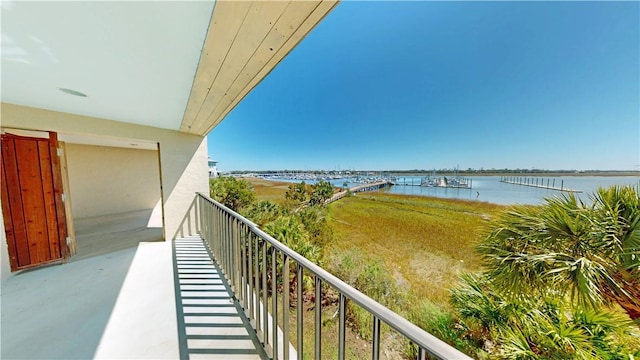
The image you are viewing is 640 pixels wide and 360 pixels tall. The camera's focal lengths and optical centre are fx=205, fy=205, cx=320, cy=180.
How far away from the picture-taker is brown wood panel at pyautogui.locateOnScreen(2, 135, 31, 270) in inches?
98.6

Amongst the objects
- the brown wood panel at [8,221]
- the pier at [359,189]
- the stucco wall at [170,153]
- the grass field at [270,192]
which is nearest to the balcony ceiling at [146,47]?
the stucco wall at [170,153]

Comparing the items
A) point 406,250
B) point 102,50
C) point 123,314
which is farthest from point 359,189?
point 102,50

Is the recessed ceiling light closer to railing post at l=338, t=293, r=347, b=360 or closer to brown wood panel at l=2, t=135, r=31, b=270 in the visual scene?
brown wood panel at l=2, t=135, r=31, b=270

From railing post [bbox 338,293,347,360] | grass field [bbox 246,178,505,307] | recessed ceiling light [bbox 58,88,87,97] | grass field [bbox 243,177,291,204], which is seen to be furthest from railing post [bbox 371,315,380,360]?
grass field [bbox 243,177,291,204]

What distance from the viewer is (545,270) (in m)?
2.30

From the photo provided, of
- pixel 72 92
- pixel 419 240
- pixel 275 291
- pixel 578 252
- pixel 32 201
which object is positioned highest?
pixel 72 92

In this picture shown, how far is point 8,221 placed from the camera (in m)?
2.51

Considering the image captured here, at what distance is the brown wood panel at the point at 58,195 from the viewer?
284cm

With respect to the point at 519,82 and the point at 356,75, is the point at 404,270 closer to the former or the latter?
the point at 356,75

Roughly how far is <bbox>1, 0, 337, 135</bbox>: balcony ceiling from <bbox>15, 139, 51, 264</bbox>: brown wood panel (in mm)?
627

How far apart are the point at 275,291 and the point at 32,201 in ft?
12.4

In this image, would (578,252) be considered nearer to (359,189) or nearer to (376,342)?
(376,342)

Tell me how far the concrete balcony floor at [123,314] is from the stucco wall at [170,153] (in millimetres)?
1271

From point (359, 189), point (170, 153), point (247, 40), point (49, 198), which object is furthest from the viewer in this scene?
point (359, 189)
